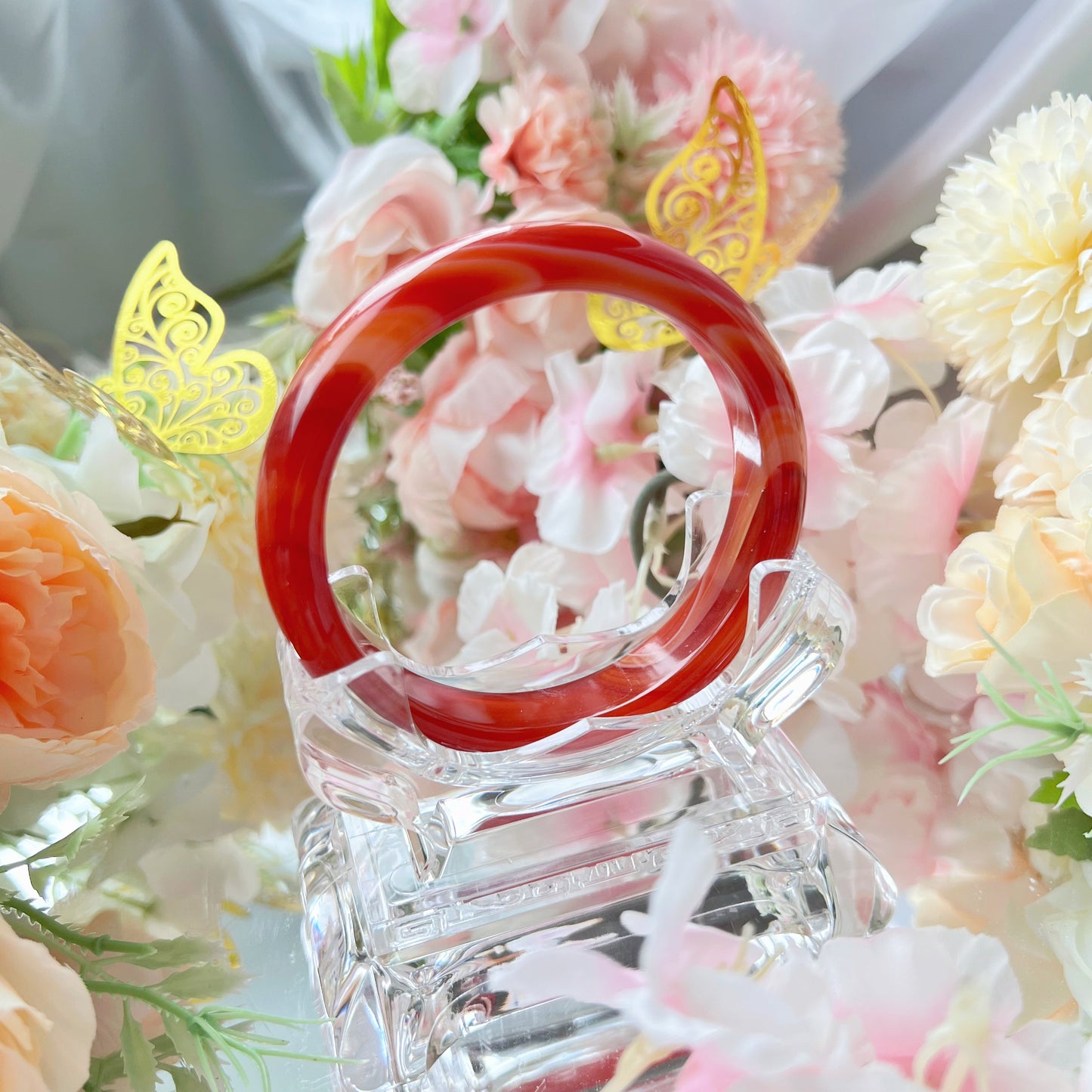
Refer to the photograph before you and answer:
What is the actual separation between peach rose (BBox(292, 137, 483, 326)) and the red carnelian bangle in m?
0.18

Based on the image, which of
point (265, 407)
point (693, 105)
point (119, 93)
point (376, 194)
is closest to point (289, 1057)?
point (265, 407)

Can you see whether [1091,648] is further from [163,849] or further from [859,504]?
[163,849]

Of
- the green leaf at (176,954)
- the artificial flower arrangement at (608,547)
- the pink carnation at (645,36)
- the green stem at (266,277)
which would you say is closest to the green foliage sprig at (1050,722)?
the artificial flower arrangement at (608,547)

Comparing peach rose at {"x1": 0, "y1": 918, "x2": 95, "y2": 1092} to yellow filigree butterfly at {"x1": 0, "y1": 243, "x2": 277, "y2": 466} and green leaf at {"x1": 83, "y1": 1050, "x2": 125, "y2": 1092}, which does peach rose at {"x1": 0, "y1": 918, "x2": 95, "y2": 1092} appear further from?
yellow filigree butterfly at {"x1": 0, "y1": 243, "x2": 277, "y2": 466}

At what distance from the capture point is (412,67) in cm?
50

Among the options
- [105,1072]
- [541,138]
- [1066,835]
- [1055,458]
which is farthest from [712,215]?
[105,1072]

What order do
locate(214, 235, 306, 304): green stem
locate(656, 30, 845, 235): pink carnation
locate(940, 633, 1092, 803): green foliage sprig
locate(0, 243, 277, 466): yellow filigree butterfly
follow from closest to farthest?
locate(940, 633, 1092, 803): green foliage sprig
locate(0, 243, 277, 466): yellow filigree butterfly
locate(656, 30, 845, 235): pink carnation
locate(214, 235, 306, 304): green stem

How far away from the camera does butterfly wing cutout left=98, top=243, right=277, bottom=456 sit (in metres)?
0.42

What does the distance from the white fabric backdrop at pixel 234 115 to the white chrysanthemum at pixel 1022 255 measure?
261 mm

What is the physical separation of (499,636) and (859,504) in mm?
162

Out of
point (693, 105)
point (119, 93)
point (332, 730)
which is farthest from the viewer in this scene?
point (119, 93)

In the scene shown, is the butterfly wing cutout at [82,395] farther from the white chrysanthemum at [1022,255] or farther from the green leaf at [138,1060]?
the white chrysanthemum at [1022,255]

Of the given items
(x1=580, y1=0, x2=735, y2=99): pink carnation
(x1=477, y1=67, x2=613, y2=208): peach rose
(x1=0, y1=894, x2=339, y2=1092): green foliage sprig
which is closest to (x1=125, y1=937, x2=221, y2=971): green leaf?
(x1=0, y1=894, x2=339, y2=1092): green foliage sprig

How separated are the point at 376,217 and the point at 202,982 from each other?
334 millimetres
